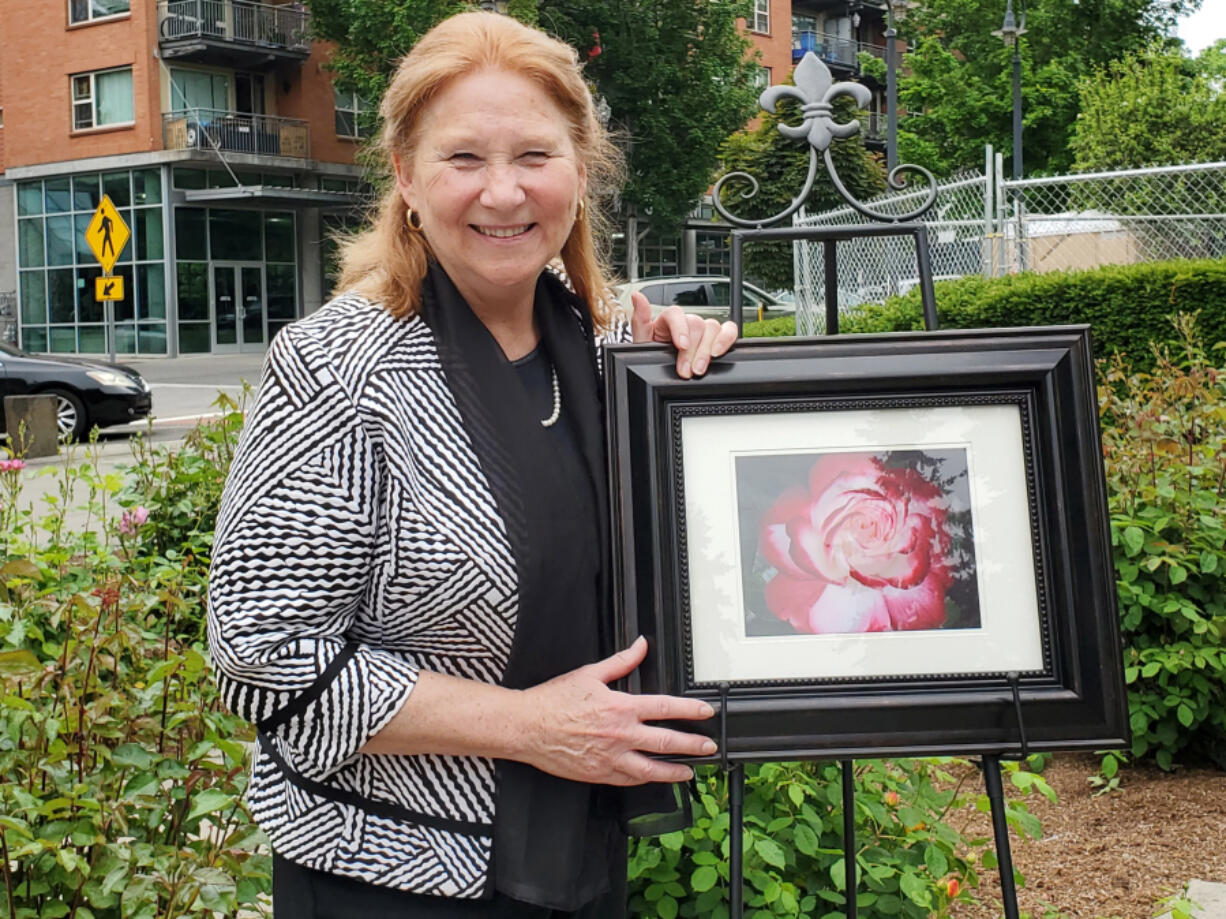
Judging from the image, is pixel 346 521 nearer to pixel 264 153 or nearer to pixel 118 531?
pixel 118 531

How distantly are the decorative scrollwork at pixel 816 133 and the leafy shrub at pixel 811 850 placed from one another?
1125 millimetres

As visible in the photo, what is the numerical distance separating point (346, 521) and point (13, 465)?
3397mm

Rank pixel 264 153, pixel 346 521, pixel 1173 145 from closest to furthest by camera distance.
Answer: pixel 346 521, pixel 1173 145, pixel 264 153

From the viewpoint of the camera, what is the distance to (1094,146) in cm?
2616

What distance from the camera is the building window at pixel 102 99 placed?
103 ft

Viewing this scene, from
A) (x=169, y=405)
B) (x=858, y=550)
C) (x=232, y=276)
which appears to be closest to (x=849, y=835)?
(x=858, y=550)

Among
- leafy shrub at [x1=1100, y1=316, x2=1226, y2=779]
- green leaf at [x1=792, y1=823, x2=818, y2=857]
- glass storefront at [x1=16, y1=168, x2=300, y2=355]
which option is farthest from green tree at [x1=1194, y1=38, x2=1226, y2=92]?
green leaf at [x1=792, y1=823, x2=818, y2=857]

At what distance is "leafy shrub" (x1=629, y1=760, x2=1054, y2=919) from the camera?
256cm

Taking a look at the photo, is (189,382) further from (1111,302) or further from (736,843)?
(736,843)

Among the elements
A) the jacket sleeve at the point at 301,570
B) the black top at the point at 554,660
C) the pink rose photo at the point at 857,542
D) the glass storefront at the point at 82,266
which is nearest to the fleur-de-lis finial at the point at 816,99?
the pink rose photo at the point at 857,542

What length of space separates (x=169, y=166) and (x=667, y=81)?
11.9m

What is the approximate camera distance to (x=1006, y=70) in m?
37.6

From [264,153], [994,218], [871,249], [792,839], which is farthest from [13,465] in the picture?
[264,153]

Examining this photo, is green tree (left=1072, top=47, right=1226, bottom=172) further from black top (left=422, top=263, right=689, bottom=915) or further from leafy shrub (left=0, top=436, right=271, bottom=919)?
black top (left=422, top=263, right=689, bottom=915)
